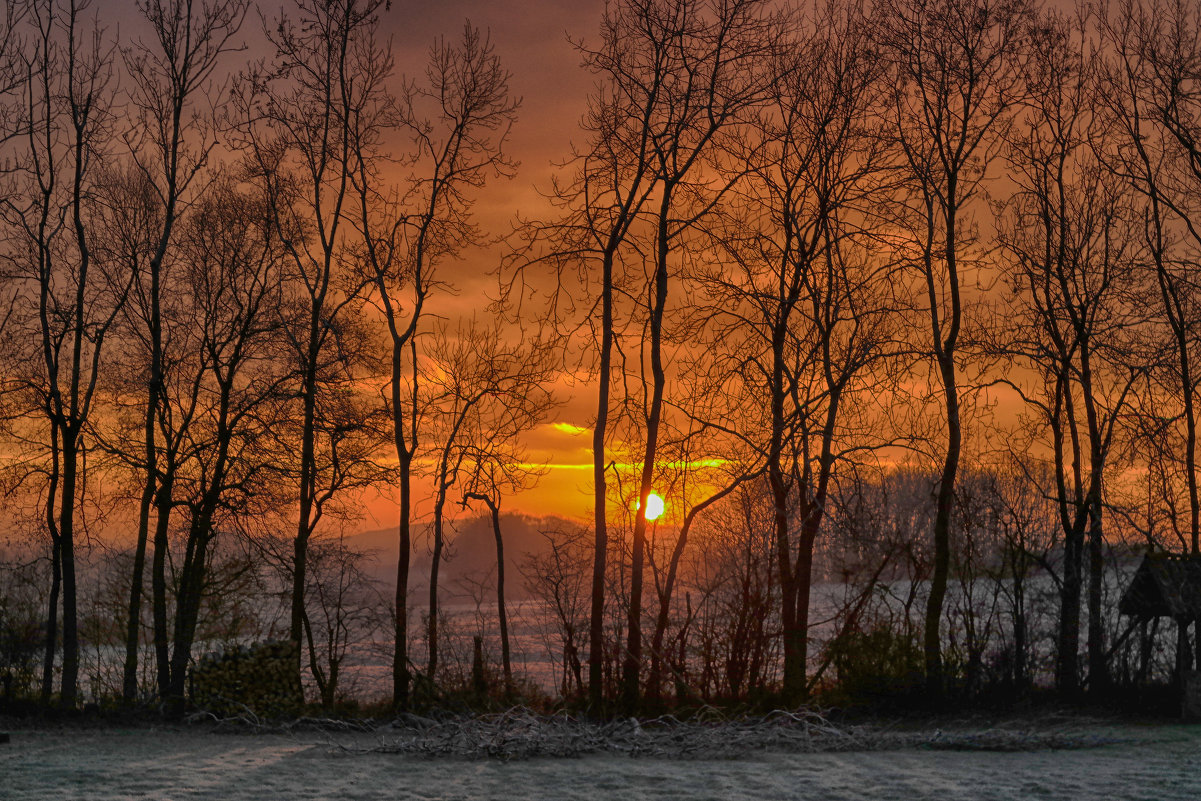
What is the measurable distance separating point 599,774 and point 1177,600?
902 centimetres

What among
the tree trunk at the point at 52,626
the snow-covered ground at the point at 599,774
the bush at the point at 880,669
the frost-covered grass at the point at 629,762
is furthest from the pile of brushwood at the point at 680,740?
the tree trunk at the point at 52,626

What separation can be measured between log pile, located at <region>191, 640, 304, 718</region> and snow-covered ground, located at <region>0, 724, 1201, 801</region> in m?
4.58

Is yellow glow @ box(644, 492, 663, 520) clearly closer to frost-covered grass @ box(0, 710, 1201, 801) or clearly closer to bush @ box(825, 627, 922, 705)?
bush @ box(825, 627, 922, 705)

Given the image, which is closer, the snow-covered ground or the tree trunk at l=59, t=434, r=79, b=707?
the snow-covered ground

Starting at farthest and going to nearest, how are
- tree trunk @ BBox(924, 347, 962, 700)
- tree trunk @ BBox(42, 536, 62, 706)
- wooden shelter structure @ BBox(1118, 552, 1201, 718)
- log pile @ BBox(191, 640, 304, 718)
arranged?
tree trunk @ BBox(42, 536, 62, 706)
log pile @ BBox(191, 640, 304, 718)
tree trunk @ BBox(924, 347, 962, 700)
wooden shelter structure @ BBox(1118, 552, 1201, 718)

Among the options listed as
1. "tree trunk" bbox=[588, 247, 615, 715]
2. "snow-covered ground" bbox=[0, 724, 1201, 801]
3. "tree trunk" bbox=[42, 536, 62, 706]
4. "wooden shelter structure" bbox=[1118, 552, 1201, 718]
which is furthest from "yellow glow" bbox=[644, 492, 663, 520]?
"tree trunk" bbox=[42, 536, 62, 706]

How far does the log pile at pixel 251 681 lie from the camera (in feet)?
55.0

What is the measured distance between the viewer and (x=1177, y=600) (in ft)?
45.0

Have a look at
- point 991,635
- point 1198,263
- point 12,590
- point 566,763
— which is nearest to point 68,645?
point 12,590

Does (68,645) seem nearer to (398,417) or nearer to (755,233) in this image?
(398,417)

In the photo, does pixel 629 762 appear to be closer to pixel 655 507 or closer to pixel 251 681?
pixel 655 507

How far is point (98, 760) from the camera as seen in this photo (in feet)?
35.5

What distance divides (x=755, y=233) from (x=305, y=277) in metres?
9.74

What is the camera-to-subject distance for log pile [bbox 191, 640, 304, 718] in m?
16.8
